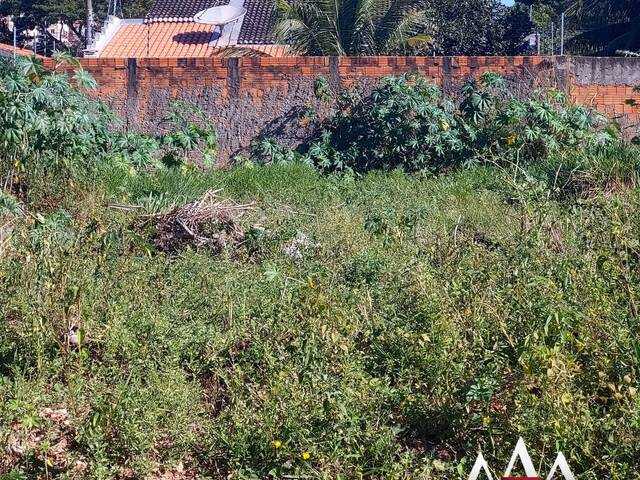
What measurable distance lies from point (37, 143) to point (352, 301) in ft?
12.6

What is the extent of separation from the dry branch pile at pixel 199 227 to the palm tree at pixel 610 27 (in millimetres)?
16074

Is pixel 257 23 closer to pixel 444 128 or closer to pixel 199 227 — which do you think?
pixel 444 128

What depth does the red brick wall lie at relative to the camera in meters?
11.2

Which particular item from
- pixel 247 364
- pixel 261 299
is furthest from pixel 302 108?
pixel 247 364

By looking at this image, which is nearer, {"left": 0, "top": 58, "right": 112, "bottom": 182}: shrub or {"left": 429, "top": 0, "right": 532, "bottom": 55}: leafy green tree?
{"left": 0, "top": 58, "right": 112, "bottom": 182}: shrub

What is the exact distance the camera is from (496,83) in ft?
35.7

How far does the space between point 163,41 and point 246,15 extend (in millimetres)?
2510

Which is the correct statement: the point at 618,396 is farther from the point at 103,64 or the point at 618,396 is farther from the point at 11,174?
the point at 103,64

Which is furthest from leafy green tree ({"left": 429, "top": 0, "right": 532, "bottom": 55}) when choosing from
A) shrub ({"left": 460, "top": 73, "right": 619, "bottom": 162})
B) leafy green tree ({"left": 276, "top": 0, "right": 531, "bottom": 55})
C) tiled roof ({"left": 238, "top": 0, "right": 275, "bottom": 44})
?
shrub ({"left": 460, "top": 73, "right": 619, "bottom": 162})

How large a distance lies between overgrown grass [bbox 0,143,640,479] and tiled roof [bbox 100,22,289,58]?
15580mm

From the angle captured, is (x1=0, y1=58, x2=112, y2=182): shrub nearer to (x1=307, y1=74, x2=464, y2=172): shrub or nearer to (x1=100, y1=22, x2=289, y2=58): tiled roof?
(x1=307, y1=74, x2=464, y2=172): shrub

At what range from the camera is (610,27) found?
22203mm

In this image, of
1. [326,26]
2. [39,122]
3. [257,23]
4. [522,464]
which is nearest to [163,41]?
[257,23]

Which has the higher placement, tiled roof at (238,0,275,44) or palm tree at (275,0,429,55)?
tiled roof at (238,0,275,44)
